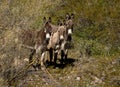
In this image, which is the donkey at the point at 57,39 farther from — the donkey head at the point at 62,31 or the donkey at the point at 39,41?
the donkey at the point at 39,41

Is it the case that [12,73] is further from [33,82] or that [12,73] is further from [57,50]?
[57,50]

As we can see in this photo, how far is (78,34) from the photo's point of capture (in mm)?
19188

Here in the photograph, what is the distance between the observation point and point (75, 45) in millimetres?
16938

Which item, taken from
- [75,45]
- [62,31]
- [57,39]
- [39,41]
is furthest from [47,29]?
[75,45]

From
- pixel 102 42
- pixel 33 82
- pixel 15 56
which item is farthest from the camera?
pixel 102 42

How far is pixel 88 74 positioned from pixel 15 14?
3.67 metres

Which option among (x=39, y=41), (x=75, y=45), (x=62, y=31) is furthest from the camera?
(x=75, y=45)

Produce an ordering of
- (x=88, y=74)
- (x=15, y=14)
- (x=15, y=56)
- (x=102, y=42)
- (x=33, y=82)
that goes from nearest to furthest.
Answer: (x=15, y=56) → (x=15, y=14) → (x=33, y=82) → (x=88, y=74) → (x=102, y=42)

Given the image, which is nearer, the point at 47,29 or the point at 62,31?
the point at 47,29

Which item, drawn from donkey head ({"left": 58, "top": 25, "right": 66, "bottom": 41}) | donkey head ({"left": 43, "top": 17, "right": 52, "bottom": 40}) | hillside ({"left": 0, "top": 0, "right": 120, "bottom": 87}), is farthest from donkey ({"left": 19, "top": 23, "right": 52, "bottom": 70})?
donkey head ({"left": 58, "top": 25, "right": 66, "bottom": 41})

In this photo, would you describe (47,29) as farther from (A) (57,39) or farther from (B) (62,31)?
(B) (62,31)

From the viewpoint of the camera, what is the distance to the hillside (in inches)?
410

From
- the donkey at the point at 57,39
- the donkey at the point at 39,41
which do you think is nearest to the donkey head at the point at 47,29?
the donkey at the point at 39,41

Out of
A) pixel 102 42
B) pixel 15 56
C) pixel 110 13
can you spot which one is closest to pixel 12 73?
pixel 15 56
